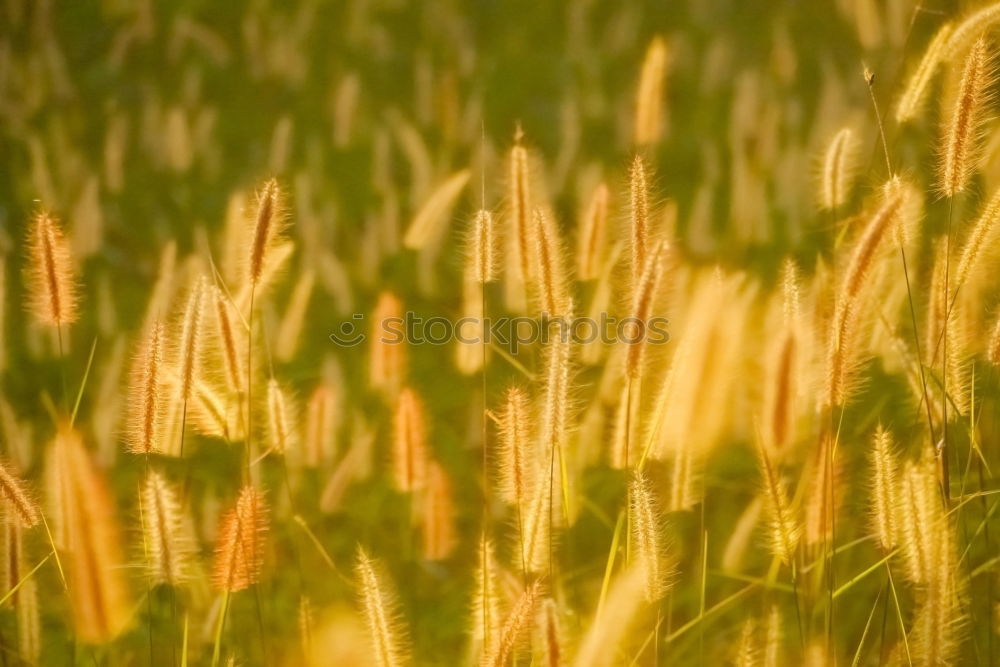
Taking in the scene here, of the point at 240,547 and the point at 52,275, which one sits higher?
the point at 52,275

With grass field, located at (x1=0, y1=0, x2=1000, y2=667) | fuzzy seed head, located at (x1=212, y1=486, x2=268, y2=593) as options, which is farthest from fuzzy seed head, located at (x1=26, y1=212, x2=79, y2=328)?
fuzzy seed head, located at (x1=212, y1=486, x2=268, y2=593)

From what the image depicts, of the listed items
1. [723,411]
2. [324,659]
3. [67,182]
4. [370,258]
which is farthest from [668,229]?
[67,182]

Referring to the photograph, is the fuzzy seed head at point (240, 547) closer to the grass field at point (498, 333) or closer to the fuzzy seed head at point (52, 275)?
the grass field at point (498, 333)

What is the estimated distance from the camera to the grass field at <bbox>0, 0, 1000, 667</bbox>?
706 mm

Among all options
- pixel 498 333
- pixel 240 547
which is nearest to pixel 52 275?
pixel 240 547

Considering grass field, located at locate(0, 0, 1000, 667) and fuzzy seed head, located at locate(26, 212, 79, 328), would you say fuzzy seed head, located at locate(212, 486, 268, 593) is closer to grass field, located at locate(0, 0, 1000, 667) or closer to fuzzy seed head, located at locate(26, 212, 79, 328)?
grass field, located at locate(0, 0, 1000, 667)

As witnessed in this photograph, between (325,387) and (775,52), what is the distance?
64cm

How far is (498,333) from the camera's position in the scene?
88 cm

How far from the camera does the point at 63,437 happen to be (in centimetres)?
73

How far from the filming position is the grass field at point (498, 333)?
706 millimetres

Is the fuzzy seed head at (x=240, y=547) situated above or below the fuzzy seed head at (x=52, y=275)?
below

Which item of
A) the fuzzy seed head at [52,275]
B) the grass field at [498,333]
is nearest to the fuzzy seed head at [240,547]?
the grass field at [498,333]

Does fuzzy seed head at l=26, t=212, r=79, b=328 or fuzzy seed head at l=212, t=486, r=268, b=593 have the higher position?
fuzzy seed head at l=26, t=212, r=79, b=328

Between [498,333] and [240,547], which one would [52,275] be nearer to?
[240,547]
